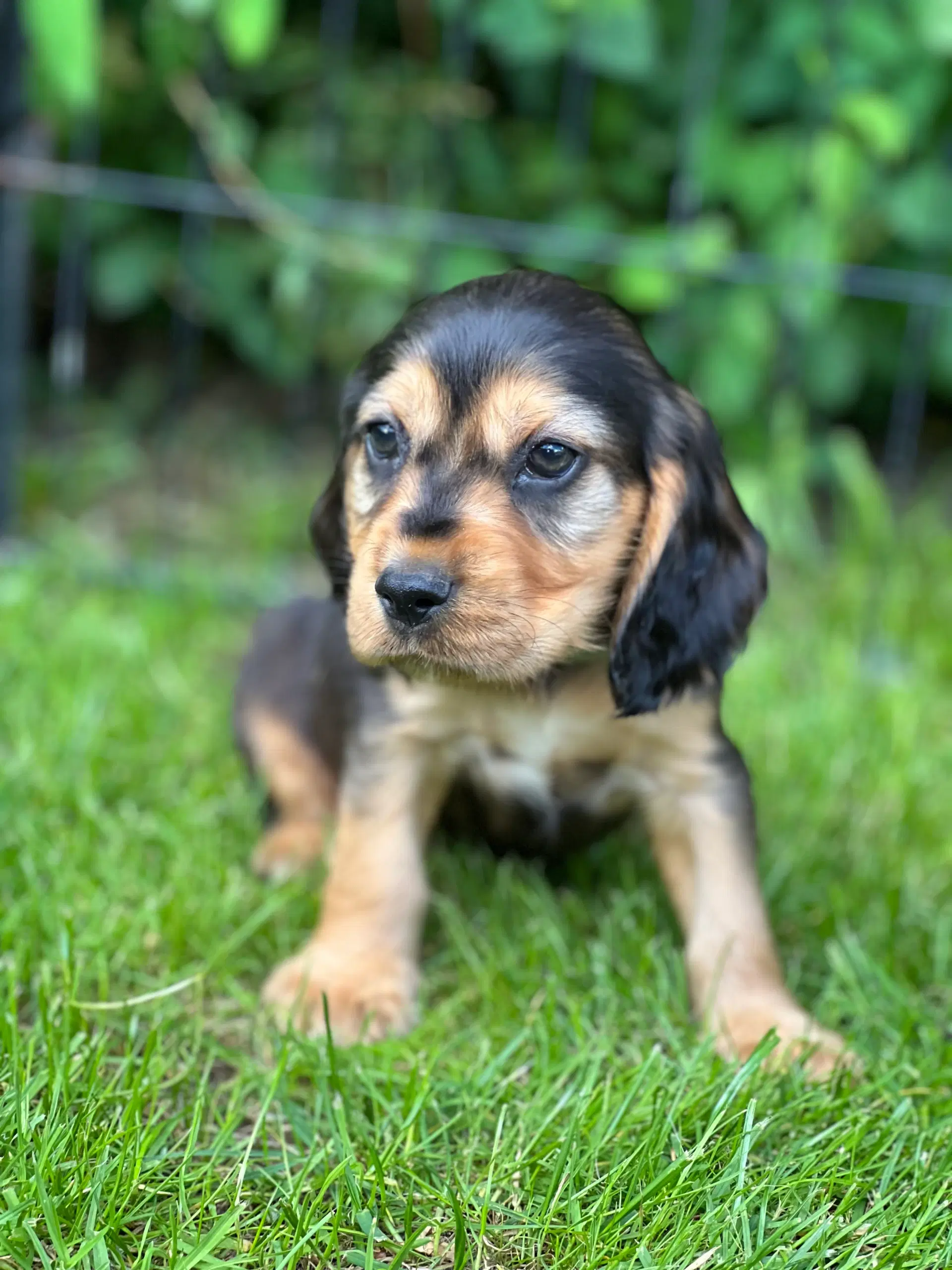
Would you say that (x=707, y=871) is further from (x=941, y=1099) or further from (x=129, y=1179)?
(x=129, y=1179)

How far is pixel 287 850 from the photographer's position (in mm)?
3561

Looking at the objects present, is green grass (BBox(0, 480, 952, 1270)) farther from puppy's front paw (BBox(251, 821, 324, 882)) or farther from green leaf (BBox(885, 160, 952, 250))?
green leaf (BBox(885, 160, 952, 250))

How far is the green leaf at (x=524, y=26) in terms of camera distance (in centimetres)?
534

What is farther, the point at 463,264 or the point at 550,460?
the point at 463,264

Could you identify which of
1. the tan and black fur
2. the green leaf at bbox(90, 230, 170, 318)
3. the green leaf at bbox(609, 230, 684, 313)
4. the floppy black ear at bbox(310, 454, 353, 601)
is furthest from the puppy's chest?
the green leaf at bbox(90, 230, 170, 318)

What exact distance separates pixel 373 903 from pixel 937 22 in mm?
4059

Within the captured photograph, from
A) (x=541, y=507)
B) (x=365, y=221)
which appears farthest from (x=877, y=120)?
(x=541, y=507)

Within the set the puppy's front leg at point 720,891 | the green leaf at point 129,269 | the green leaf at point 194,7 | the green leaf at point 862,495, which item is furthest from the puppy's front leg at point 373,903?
the green leaf at point 129,269

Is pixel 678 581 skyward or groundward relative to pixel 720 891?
skyward

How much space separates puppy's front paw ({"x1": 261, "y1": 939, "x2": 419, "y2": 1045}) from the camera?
292cm

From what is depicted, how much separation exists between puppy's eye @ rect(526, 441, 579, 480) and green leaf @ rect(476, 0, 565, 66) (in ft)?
10.6

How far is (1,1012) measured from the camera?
257cm

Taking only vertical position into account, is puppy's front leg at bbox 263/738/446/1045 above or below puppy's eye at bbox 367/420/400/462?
below

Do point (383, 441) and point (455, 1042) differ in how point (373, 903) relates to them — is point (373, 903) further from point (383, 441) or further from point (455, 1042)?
point (383, 441)
